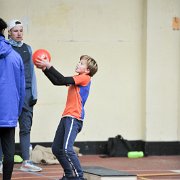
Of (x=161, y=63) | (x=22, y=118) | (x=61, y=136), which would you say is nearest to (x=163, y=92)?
(x=161, y=63)

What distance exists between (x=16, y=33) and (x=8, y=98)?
1977 mm

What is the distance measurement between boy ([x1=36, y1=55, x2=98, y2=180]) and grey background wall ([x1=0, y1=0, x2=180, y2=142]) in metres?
2.96

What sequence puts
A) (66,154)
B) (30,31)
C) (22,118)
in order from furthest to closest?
(30,31) < (22,118) < (66,154)

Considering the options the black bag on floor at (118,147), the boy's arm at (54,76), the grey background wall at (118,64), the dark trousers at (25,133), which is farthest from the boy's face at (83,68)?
the black bag on floor at (118,147)

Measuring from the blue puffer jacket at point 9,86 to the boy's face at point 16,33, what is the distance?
1.62 m

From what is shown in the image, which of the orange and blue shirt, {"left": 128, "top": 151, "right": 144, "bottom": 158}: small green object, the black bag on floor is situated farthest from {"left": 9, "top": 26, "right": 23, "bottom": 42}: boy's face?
{"left": 128, "top": 151, "right": 144, "bottom": 158}: small green object

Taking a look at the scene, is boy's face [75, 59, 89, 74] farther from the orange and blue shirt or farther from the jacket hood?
the jacket hood

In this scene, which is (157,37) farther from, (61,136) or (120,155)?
(61,136)

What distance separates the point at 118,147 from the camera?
9594 millimetres

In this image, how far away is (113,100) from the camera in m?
9.72

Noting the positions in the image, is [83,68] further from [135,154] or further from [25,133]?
[135,154]

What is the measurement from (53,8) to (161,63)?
2027 millimetres

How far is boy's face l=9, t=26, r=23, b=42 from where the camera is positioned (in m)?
7.36

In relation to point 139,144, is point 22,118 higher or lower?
higher
